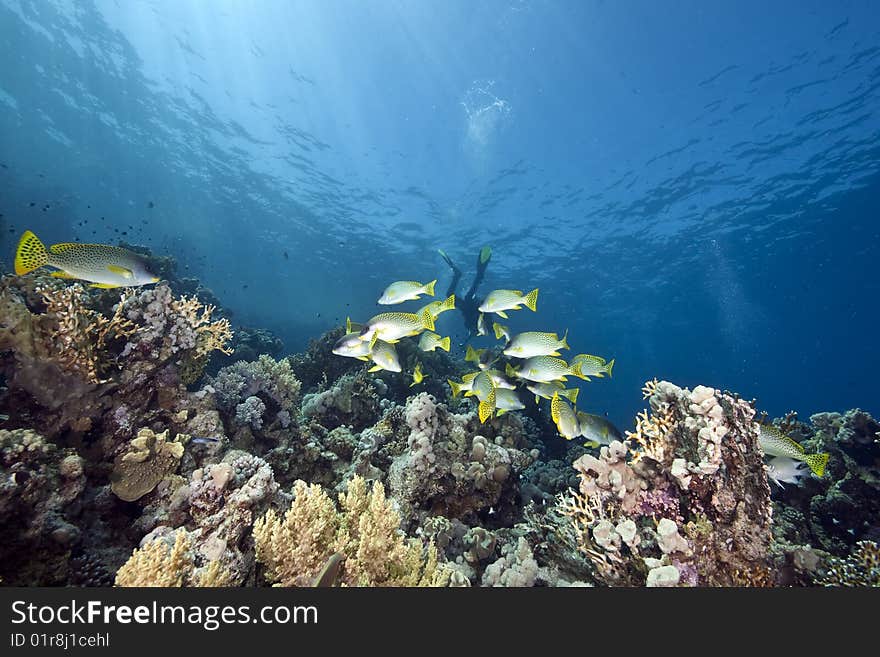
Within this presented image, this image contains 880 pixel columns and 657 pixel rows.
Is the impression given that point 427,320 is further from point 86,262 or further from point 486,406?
point 86,262

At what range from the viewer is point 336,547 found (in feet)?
9.25

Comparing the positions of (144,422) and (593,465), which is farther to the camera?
(144,422)

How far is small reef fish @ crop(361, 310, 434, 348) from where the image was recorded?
438cm

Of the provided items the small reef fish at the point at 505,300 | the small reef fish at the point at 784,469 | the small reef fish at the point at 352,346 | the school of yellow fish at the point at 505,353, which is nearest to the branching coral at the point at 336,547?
the small reef fish at the point at 352,346

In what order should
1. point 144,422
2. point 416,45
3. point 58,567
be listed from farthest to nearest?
point 416,45 < point 144,422 < point 58,567

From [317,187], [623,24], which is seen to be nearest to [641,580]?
[623,24]

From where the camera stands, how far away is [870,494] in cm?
527

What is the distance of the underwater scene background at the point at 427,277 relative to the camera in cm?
304

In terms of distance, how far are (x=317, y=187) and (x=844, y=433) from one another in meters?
37.6

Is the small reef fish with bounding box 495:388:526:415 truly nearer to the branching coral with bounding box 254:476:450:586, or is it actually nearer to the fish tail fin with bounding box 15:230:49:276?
the branching coral with bounding box 254:476:450:586

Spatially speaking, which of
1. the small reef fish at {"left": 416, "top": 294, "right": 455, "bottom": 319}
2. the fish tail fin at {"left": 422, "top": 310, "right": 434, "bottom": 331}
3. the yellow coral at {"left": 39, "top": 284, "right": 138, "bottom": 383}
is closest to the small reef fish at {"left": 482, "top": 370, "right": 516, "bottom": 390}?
the small reef fish at {"left": 416, "top": 294, "right": 455, "bottom": 319}

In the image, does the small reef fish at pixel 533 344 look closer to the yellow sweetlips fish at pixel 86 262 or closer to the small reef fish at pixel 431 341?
the small reef fish at pixel 431 341

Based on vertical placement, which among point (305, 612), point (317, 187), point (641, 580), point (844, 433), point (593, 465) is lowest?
point (305, 612)

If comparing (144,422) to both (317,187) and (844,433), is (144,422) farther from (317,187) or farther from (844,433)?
(317,187)
